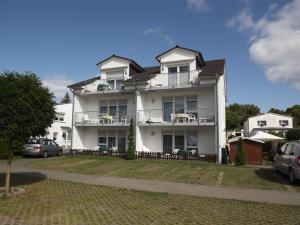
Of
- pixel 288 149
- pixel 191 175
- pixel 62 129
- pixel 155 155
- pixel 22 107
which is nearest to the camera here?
pixel 22 107

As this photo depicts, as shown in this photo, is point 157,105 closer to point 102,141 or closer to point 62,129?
point 102,141

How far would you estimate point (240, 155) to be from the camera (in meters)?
18.3

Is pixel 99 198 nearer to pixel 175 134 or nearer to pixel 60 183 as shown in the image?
pixel 60 183

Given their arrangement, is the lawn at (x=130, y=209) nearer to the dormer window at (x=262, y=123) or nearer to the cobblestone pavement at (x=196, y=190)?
the cobblestone pavement at (x=196, y=190)

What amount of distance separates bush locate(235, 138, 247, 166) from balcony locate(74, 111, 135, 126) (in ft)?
31.3

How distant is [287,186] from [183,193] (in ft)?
15.7

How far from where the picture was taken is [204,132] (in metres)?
21.9

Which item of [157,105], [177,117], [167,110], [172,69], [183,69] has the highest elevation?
[172,69]

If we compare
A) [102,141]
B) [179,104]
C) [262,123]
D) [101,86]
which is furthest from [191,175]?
[262,123]

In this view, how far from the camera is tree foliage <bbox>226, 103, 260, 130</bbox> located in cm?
7781

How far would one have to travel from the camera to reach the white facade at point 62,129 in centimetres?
3694

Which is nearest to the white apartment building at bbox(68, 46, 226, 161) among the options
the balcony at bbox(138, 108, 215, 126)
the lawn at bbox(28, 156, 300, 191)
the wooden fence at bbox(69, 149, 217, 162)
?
the balcony at bbox(138, 108, 215, 126)

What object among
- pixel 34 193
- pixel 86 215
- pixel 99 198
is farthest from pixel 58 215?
pixel 34 193

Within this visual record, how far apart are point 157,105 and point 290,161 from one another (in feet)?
43.7
